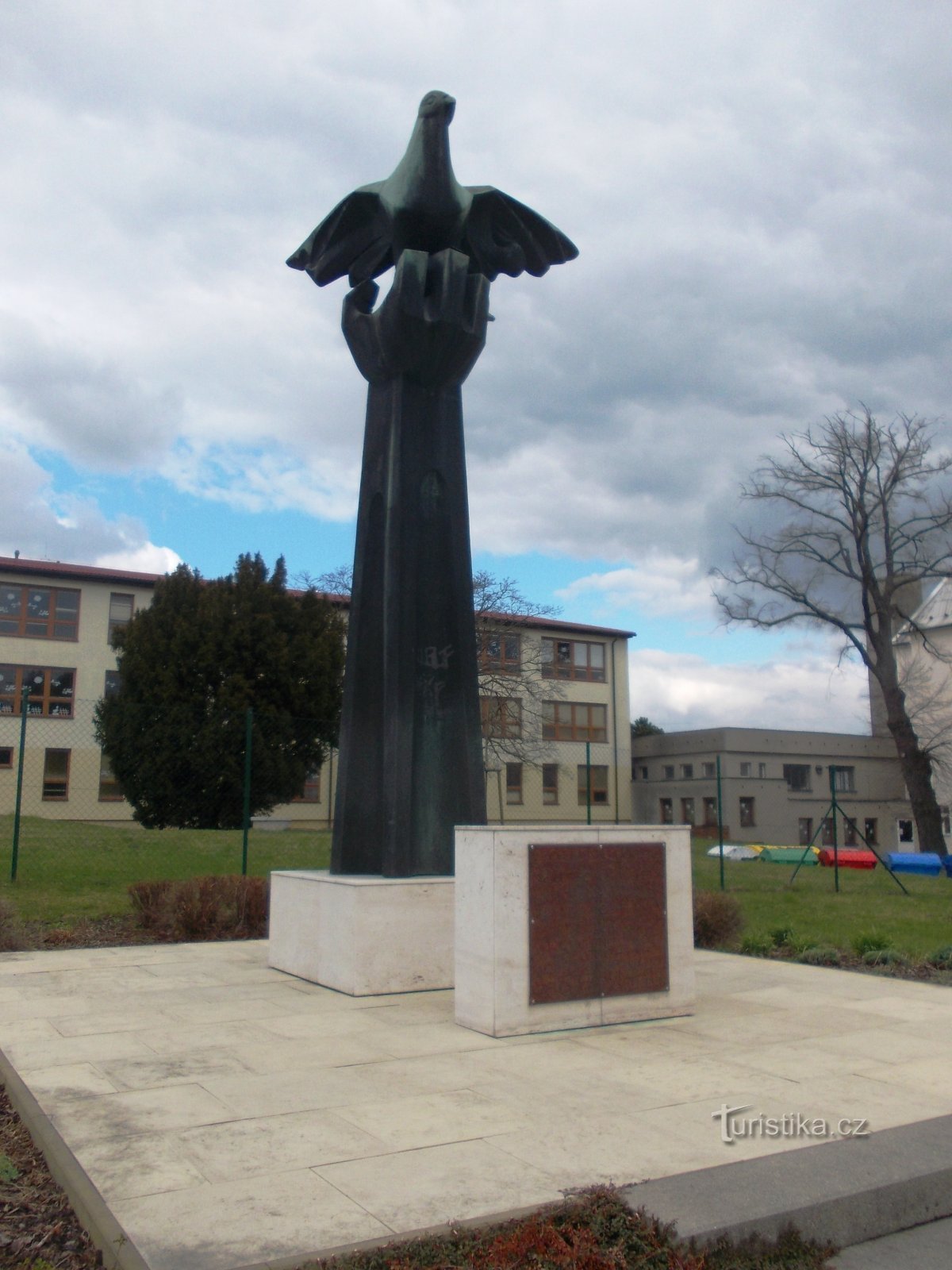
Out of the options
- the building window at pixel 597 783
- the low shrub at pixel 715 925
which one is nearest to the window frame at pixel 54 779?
the building window at pixel 597 783

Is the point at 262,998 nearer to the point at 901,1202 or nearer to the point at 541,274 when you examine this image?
the point at 901,1202

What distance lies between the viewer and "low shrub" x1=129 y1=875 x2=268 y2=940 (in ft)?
36.5

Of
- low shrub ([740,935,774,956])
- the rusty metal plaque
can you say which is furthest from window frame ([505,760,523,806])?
the rusty metal plaque

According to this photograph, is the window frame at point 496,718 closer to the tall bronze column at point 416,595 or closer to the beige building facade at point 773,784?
the beige building facade at point 773,784

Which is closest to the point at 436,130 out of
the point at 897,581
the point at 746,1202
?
the point at 746,1202

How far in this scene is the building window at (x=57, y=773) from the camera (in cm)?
4084

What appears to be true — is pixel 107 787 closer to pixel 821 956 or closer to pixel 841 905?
pixel 841 905

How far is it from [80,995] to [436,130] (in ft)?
24.0

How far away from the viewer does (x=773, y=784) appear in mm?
58188

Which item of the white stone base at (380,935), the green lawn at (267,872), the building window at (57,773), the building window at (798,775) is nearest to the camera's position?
the white stone base at (380,935)

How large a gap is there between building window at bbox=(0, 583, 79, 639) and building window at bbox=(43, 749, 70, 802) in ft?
17.7

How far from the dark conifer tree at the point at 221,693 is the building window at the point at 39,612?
18.8 ft

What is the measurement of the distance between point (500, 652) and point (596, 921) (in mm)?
35513

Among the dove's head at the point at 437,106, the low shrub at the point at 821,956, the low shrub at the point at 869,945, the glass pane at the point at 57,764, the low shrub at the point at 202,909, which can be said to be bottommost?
the low shrub at the point at 821,956
